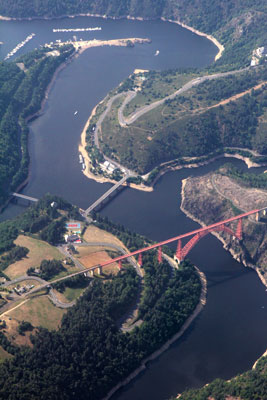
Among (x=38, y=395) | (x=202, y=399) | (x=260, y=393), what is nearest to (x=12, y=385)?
(x=38, y=395)

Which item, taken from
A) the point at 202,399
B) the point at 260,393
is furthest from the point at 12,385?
the point at 260,393

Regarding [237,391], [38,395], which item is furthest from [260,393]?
[38,395]

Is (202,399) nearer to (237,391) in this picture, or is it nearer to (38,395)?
(237,391)

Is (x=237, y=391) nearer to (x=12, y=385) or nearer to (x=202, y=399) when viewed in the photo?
(x=202, y=399)

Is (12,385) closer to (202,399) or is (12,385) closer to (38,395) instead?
(38,395)

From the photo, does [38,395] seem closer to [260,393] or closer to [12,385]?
[12,385]
